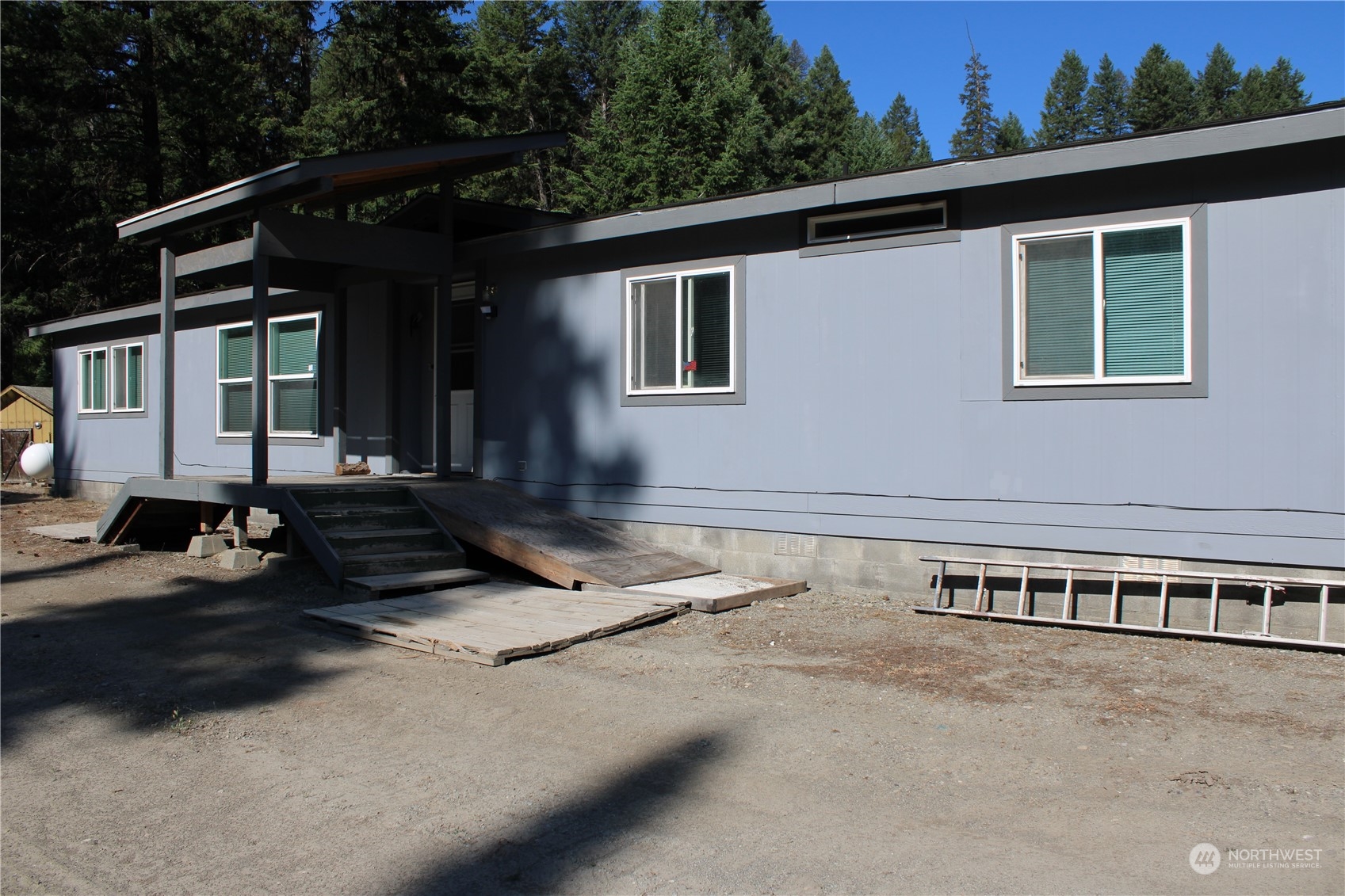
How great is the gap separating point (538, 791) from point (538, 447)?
6342mm

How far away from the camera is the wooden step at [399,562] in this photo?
26.0ft

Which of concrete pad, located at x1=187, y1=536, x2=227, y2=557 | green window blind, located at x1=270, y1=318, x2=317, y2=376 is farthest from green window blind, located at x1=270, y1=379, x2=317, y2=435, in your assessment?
concrete pad, located at x1=187, y1=536, x2=227, y2=557

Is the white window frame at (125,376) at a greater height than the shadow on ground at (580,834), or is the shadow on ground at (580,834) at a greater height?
the white window frame at (125,376)

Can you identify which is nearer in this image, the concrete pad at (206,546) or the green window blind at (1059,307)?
the green window blind at (1059,307)

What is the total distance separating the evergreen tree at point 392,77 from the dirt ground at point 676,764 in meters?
21.8

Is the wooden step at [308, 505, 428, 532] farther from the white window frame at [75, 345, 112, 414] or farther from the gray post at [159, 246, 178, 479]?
the white window frame at [75, 345, 112, 414]

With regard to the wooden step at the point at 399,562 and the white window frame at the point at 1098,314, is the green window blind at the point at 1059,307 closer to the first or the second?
the white window frame at the point at 1098,314

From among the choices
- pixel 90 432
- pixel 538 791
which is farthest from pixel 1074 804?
pixel 90 432

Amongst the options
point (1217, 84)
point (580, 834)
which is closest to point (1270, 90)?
point (1217, 84)

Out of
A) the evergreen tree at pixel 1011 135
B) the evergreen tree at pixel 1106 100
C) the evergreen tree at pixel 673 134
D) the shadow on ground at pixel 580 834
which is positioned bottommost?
the shadow on ground at pixel 580 834

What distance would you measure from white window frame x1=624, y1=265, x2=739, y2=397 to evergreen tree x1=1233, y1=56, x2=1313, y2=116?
4372cm

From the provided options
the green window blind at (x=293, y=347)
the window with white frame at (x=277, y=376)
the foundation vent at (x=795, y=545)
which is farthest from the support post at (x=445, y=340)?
the foundation vent at (x=795, y=545)

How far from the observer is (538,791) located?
3.93 meters

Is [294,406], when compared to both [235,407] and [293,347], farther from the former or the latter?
[235,407]
